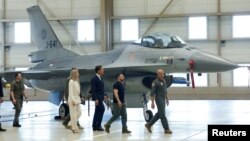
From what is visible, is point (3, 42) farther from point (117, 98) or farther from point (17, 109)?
point (117, 98)

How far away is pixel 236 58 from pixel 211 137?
2549 centimetres

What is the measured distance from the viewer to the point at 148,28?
32.0 metres

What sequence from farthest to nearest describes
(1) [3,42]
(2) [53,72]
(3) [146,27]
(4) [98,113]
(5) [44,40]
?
1. (1) [3,42]
2. (3) [146,27]
3. (5) [44,40]
4. (2) [53,72]
5. (4) [98,113]

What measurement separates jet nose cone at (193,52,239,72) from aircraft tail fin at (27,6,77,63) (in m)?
7.09

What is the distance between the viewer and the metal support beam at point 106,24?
31.8 meters

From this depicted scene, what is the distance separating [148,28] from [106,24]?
2779 millimetres

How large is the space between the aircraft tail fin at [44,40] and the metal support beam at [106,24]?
10691mm

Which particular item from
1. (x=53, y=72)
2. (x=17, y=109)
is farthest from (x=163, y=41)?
(x=17, y=109)

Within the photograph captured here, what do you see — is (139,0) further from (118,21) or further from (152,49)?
(152,49)

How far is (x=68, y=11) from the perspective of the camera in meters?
33.3

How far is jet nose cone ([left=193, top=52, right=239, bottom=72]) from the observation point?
14.5 metres

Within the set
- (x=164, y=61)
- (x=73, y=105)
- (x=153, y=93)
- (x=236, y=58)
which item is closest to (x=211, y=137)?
(x=153, y=93)

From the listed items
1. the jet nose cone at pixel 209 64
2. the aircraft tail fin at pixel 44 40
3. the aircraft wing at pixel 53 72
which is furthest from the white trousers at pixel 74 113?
the aircraft tail fin at pixel 44 40

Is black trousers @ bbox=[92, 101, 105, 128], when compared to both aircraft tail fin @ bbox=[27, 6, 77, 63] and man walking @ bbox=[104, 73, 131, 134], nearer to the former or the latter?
man walking @ bbox=[104, 73, 131, 134]
